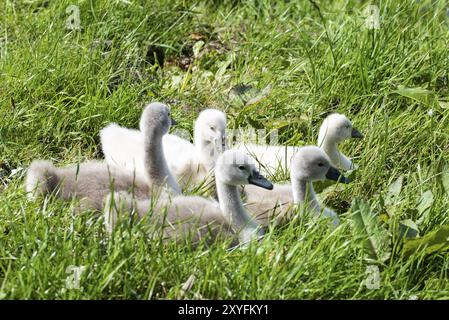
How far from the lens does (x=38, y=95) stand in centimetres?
556

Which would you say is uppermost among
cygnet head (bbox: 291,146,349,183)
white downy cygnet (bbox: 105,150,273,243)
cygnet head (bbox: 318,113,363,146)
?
cygnet head (bbox: 318,113,363,146)

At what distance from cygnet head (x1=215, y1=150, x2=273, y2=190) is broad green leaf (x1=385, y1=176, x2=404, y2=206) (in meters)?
0.60

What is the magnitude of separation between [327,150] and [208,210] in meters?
1.10

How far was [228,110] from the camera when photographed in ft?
19.1

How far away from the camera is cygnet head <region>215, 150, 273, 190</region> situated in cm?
448

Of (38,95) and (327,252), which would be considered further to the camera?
(38,95)

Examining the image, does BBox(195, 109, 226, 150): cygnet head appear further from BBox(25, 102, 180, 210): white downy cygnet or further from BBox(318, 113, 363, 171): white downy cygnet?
BBox(318, 113, 363, 171): white downy cygnet

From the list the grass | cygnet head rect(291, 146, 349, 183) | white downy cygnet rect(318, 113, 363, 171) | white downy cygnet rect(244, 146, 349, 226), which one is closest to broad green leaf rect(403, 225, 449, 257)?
the grass

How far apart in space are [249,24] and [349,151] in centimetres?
148

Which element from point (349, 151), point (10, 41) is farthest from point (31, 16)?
point (349, 151)

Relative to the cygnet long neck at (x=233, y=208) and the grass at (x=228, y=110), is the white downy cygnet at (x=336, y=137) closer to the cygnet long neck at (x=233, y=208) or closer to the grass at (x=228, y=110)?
the grass at (x=228, y=110)

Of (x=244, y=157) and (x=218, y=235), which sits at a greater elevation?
(x=244, y=157)
